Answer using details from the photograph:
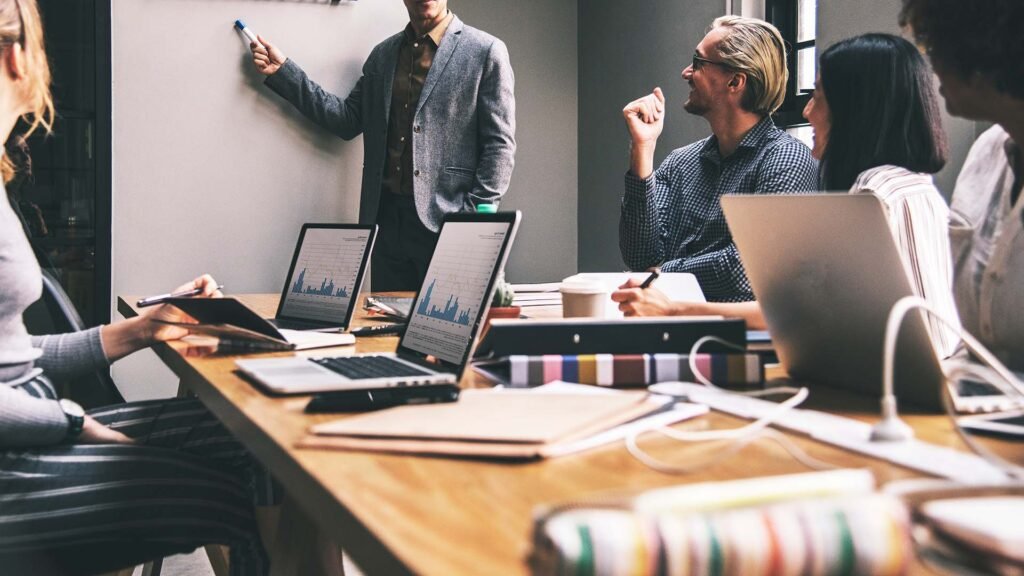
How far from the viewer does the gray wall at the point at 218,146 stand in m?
2.86

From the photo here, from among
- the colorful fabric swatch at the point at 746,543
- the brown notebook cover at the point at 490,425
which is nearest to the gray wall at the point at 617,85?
the brown notebook cover at the point at 490,425

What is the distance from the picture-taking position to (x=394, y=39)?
3.01 m

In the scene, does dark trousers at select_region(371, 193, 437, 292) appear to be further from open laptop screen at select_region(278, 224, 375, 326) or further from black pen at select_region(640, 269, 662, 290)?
black pen at select_region(640, 269, 662, 290)

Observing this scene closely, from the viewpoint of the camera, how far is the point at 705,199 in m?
2.50

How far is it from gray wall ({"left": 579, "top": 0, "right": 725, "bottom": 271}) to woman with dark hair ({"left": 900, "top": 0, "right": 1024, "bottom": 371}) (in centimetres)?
288

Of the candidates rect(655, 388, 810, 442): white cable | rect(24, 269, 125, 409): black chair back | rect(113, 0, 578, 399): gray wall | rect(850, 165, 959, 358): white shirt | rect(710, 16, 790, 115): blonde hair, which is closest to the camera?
rect(655, 388, 810, 442): white cable

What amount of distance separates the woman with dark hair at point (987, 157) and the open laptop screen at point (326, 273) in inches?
40.7

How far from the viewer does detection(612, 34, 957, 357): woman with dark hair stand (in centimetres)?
147

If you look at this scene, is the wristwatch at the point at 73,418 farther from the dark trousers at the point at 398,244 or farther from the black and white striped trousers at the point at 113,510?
the dark trousers at the point at 398,244

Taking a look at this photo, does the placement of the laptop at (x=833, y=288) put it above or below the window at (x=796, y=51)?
below

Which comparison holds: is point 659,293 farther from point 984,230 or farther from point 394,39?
point 394,39

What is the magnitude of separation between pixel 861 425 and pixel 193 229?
2491 mm

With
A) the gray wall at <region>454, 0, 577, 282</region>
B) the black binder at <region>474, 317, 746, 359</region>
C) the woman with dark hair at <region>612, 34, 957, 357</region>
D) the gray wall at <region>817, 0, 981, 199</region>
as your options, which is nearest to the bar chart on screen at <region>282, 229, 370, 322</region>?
the woman with dark hair at <region>612, 34, 957, 357</region>

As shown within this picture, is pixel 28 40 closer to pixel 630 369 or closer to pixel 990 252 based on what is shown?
pixel 630 369
